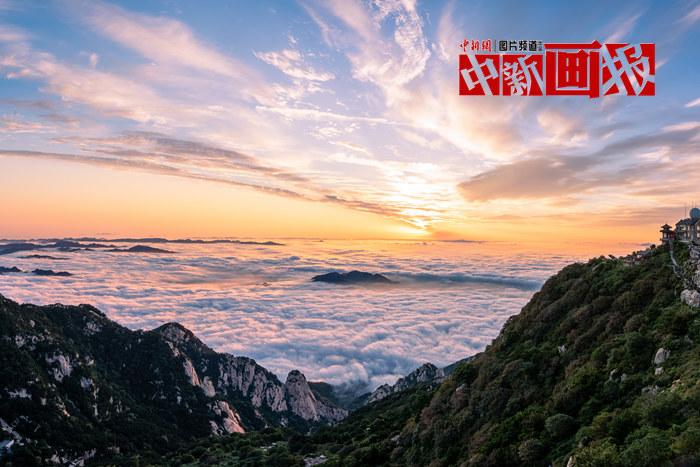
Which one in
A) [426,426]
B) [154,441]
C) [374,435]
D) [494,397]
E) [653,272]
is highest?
[653,272]

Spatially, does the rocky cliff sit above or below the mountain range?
below

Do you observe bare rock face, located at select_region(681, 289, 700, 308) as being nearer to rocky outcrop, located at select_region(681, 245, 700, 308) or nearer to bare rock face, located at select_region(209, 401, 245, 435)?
rocky outcrop, located at select_region(681, 245, 700, 308)

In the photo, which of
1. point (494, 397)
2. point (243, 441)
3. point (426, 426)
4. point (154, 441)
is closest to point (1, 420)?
point (154, 441)

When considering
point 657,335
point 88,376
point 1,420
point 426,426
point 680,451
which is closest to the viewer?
point 680,451

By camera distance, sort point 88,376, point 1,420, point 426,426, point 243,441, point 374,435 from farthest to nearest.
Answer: point 88,376 < point 1,420 < point 243,441 < point 374,435 < point 426,426

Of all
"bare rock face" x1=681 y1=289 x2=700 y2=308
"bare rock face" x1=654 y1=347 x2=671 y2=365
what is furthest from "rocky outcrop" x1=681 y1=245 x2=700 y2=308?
"bare rock face" x1=654 y1=347 x2=671 y2=365

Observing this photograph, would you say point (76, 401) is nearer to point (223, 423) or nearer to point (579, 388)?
point (223, 423)

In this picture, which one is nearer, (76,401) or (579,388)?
(579,388)

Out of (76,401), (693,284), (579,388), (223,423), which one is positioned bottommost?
(223,423)

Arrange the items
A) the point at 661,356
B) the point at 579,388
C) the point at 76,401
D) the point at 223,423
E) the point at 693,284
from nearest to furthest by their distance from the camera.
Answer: the point at 661,356
the point at 579,388
the point at 693,284
the point at 76,401
the point at 223,423

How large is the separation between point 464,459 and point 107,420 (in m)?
180

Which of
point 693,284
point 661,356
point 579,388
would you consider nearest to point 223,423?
point 579,388

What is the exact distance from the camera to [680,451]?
47.9 ft

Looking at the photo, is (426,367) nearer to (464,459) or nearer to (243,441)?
(243,441)
